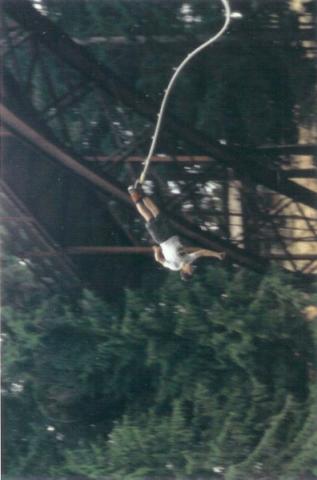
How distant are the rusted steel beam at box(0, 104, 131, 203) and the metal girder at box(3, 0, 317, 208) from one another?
594mm

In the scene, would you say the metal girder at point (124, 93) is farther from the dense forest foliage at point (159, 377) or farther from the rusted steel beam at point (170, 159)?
the dense forest foliage at point (159, 377)

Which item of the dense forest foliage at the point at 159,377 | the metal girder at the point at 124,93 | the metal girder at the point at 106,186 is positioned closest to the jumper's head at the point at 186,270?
the dense forest foliage at the point at 159,377

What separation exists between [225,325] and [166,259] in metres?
0.79

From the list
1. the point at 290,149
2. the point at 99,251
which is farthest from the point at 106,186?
the point at 290,149

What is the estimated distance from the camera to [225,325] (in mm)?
5410

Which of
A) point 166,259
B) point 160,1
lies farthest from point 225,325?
point 160,1

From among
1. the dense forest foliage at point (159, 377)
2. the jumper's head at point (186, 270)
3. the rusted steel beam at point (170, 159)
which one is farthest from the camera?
the rusted steel beam at point (170, 159)

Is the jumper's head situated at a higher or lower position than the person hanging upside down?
lower

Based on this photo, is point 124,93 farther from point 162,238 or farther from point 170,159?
point 162,238

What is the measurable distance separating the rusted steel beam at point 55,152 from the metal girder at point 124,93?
0.59 meters

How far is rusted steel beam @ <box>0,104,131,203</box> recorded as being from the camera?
5.36 meters

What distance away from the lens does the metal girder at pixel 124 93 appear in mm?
5523

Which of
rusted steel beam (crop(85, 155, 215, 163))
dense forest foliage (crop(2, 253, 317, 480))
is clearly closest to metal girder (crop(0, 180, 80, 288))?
dense forest foliage (crop(2, 253, 317, 480))

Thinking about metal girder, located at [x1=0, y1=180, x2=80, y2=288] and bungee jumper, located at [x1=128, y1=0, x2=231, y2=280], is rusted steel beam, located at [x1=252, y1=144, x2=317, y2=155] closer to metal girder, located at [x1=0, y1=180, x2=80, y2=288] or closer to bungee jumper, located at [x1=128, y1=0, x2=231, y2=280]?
bungee jumper, located at [x1=128, y1=0, x2=231, y2=280]
